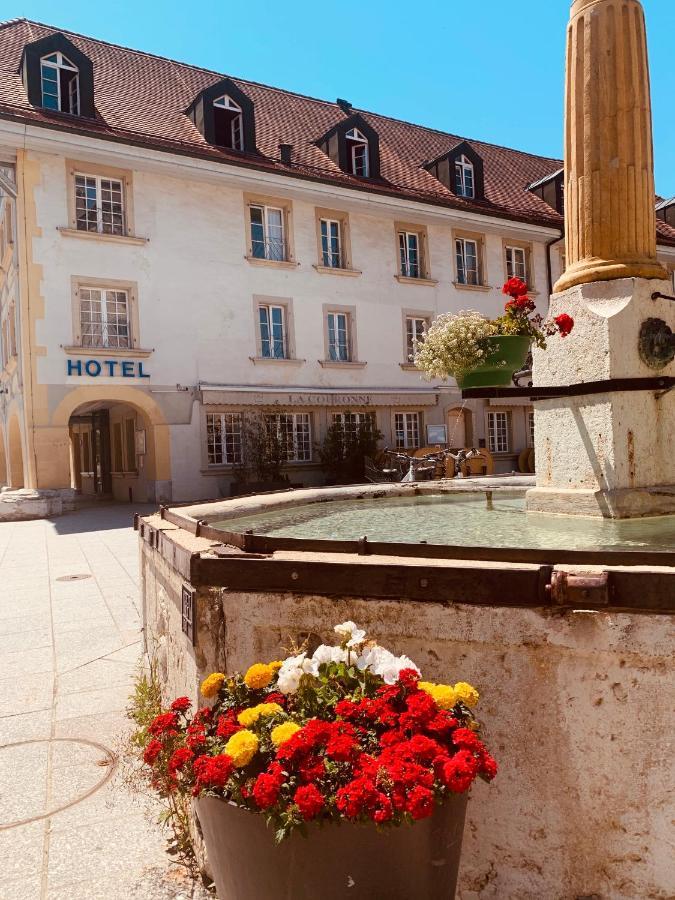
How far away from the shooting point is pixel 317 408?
67.5 ft

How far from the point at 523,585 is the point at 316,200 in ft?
64.8

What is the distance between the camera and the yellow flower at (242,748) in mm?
1809

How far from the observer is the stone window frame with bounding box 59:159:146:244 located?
55.7ft

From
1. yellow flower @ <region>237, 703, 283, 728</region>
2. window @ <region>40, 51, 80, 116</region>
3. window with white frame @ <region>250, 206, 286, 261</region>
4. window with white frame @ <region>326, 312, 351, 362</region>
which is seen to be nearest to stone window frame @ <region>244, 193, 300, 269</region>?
window with white frame @ <region>250, 206, 286, 261</region>

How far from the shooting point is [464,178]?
78.1 feet

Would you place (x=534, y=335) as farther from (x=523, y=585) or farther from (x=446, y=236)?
(x=446, y=236)

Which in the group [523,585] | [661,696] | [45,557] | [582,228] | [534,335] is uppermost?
[582,228]

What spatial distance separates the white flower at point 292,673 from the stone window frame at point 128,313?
16270mm

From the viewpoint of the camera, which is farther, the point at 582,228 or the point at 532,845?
the point at 582,228

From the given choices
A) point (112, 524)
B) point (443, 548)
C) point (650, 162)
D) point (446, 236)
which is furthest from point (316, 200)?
point (443, 548)

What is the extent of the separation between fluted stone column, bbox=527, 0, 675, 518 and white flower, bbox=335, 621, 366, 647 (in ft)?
9.10

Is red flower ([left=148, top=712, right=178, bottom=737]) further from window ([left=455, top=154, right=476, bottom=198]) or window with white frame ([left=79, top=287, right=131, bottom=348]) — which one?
window ([left=455, top=154, right=476, bottom=198])

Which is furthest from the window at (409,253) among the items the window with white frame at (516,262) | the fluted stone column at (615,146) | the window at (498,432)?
the fluted stone column at (615,146)

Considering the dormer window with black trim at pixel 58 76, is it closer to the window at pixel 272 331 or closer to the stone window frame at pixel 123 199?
the stone window frame at pixel 123 199
